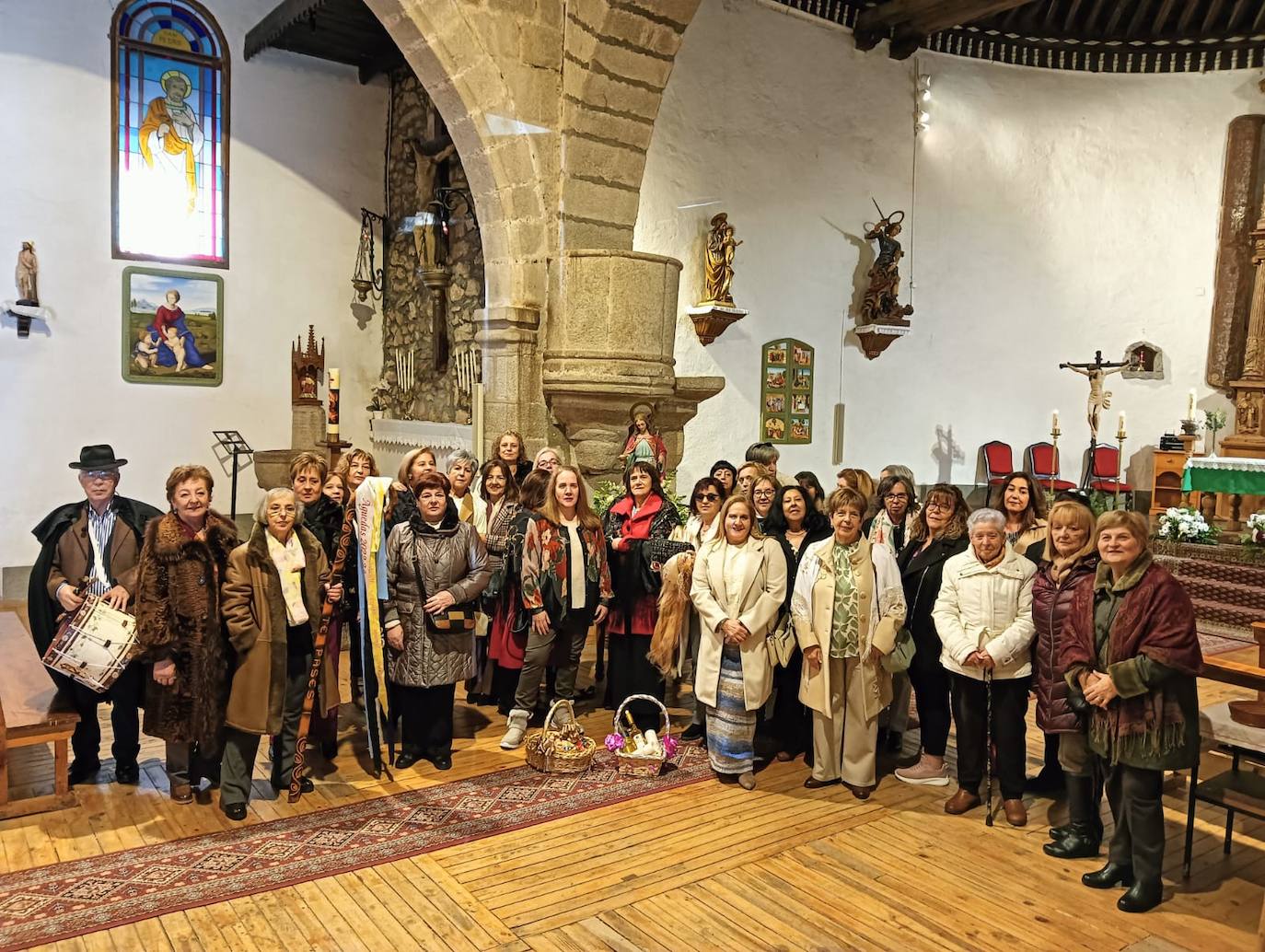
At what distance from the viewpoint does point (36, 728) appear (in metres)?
4.02

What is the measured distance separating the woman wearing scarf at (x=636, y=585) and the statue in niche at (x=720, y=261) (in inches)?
197

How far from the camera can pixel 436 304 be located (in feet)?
32.5

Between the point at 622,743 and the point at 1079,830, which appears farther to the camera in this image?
the point at 622,743

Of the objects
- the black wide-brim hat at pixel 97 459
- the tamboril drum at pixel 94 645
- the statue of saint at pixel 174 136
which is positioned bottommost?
the tamboril drum at pixel 94 645

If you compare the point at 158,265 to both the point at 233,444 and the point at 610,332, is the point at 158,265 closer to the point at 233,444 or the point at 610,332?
the point at 233,444

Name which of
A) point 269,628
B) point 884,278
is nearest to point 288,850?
point 269,628

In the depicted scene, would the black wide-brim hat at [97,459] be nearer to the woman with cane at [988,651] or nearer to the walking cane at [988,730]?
the woman with cane at [988,651]

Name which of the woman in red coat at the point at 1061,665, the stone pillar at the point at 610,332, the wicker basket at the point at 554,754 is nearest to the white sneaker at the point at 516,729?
the wicker basket at the point at 554,754

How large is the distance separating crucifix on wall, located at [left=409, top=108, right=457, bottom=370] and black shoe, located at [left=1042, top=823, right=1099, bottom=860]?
24.6 ft

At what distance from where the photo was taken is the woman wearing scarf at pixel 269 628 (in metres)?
4.07

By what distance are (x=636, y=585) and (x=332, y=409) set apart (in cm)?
251

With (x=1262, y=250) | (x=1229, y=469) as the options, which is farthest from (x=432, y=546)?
(x=1262, y=250)

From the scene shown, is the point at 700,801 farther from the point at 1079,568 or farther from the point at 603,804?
the point at 1079,568

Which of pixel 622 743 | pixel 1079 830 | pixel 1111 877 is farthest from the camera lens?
pixel 622 743
